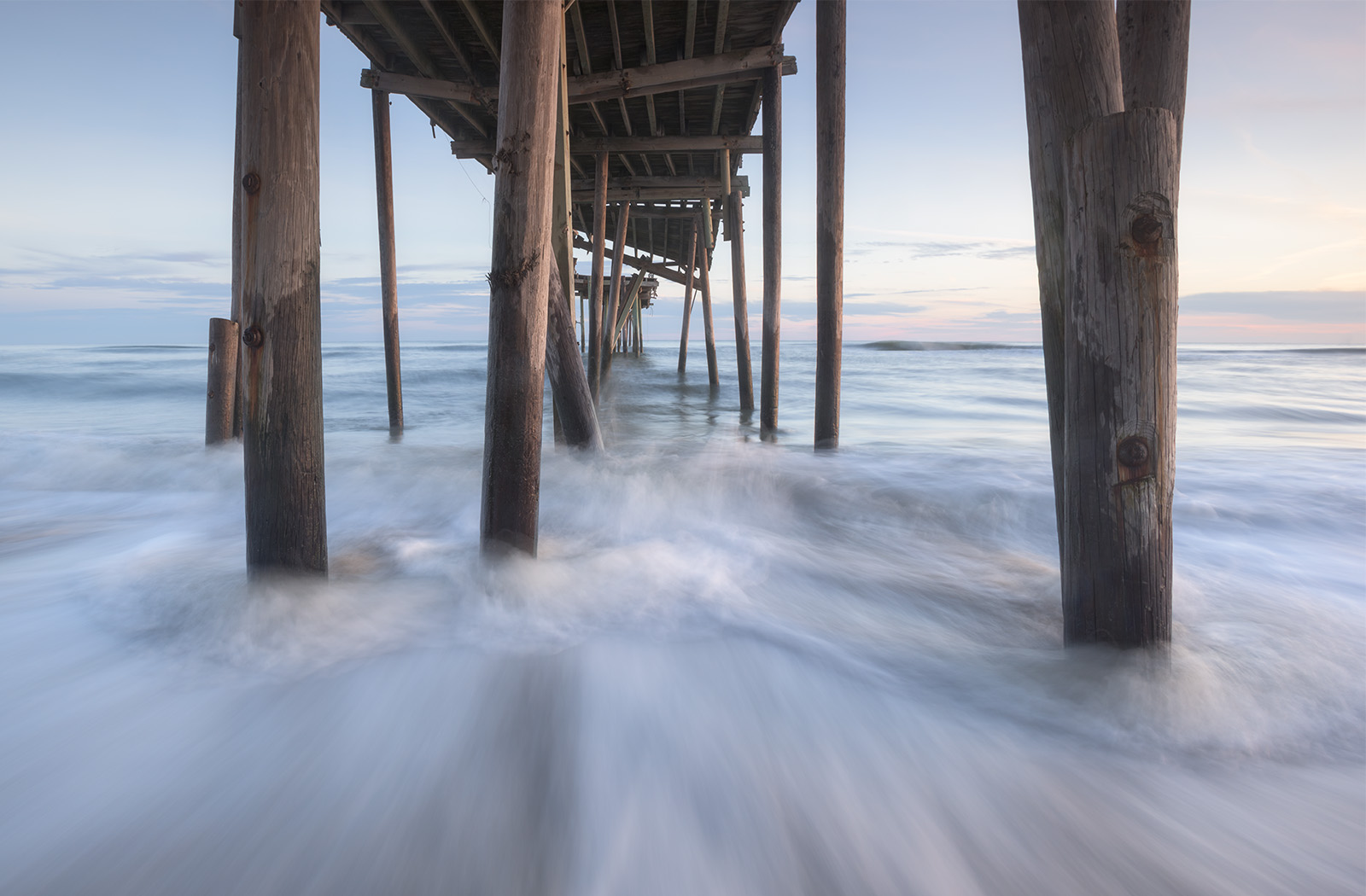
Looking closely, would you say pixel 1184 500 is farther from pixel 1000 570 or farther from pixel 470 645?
pixel 470 645

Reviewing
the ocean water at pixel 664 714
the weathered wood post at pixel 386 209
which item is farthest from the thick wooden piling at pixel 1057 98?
the weathered wood post at pixel 386 209

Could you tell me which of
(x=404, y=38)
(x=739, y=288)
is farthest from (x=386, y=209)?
(x=739, y=288)

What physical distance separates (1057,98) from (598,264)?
7442mm

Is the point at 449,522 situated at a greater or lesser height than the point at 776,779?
greater

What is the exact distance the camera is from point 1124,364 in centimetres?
162

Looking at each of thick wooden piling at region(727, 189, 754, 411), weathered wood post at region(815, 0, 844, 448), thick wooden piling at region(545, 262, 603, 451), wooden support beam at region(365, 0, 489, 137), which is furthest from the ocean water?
thick wooden piling at region(727, 189, 754, 411)

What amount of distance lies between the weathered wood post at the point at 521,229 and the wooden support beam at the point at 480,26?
2718 mm

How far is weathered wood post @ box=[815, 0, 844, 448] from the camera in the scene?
452 cm

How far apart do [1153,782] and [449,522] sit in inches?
135

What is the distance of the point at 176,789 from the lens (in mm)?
1535

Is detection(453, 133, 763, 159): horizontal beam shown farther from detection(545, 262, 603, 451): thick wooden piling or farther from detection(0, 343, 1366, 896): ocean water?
detection(0, 343, 1366, 896): ocean water

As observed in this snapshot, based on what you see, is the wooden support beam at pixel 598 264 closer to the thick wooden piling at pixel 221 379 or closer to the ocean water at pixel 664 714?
the thick wooden piling at pixel 221 379

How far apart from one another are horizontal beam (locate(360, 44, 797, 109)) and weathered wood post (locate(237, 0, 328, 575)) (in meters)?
4.12

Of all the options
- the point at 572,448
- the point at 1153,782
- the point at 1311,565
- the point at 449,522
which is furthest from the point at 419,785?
the point at 1311,565
